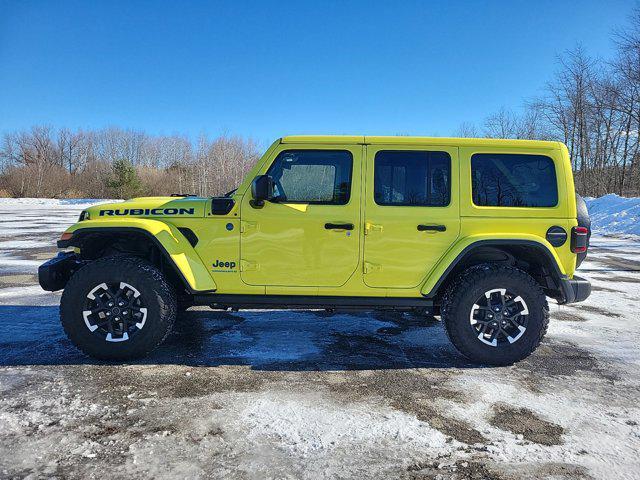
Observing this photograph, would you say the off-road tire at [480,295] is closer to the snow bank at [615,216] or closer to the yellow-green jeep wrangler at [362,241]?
the yellow-green jeep wrangler at [362,241]

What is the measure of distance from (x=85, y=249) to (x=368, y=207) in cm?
271

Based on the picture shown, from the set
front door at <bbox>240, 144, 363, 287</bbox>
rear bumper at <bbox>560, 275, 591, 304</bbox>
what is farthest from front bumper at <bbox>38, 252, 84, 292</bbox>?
rear bumper at <bbox>560, 275, 591, 304</bbox>

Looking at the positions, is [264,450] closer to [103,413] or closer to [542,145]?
[103,413]

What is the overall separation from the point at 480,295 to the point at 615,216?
18027 mm

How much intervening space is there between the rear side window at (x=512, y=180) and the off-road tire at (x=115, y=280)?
297 cm

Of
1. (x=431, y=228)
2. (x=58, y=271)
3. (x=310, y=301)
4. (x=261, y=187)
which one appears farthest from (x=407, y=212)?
(x=58, y=271)

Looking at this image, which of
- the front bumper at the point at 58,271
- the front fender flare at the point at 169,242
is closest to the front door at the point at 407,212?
the front fender flare at the point at 169,242

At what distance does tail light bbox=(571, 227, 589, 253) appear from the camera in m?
3.61

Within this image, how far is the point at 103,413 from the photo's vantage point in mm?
2779

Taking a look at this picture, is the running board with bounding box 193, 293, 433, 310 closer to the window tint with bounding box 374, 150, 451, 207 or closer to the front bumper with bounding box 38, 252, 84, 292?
the window tint with bounding box 374, 150, 451, 207

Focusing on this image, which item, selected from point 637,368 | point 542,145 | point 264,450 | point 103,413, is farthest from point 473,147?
point 103,413

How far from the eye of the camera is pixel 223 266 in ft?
12.3

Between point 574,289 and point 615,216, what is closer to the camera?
point 574,289

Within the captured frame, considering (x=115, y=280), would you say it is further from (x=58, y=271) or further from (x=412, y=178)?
(x=412, y=178)
